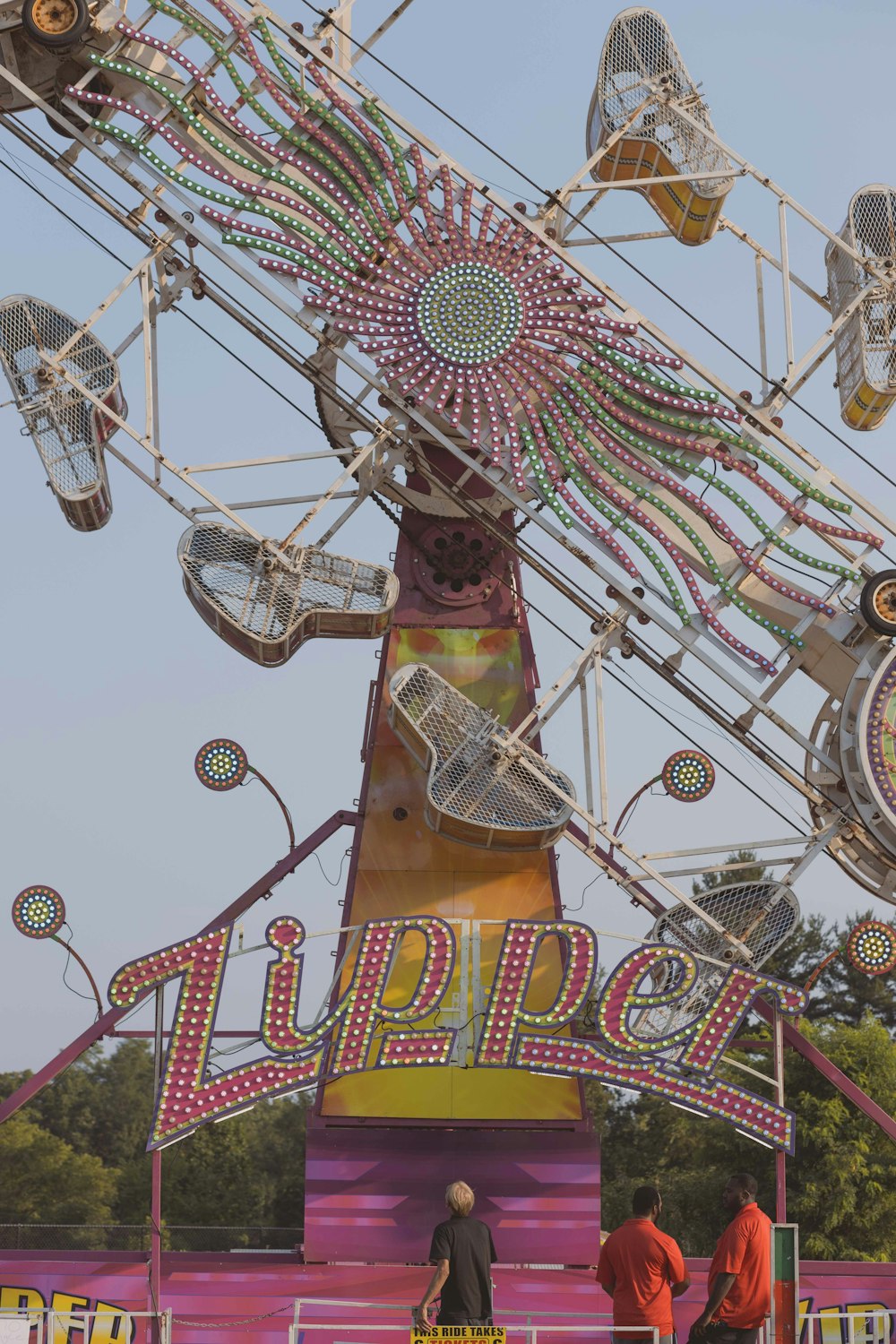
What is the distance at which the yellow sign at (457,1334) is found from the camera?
11125 millimetres

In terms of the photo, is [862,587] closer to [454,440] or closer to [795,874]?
[795,874]

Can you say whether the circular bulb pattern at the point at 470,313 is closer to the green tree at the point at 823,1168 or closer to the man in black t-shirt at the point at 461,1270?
the man in black t-shirt at the point at 461,1270

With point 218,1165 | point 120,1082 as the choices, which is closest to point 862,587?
point 218,1165

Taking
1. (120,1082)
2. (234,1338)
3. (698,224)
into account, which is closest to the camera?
(234,1338)

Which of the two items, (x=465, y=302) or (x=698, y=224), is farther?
(x=698, y=224)

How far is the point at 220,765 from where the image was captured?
68.1 feet

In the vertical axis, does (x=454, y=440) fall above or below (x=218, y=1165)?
above

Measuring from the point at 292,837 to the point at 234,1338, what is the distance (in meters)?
5.63

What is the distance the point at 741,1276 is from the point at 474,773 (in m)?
8.78

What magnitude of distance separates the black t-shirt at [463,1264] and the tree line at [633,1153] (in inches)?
720

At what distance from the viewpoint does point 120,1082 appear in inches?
2800

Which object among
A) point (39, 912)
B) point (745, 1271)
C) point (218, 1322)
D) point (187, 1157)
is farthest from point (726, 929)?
point (187, 1157)

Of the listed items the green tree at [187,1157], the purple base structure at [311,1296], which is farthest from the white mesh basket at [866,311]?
the green tree at [187,1157]

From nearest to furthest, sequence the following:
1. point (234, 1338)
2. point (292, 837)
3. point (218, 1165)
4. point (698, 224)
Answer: point (234, 1338)
point (292, 837)
point (698, 224)
point (218, 1165)
